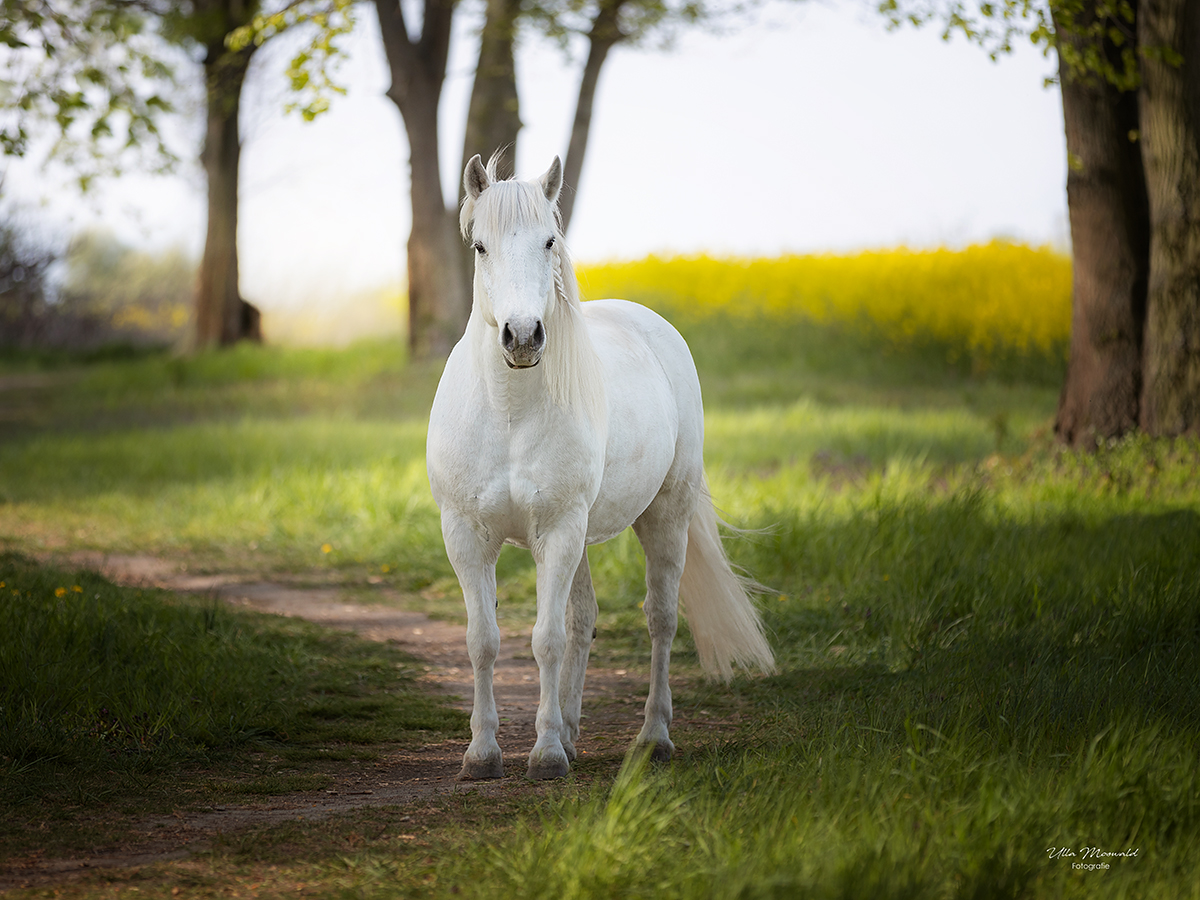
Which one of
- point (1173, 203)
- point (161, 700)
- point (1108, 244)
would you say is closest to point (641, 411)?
point (161, 700)

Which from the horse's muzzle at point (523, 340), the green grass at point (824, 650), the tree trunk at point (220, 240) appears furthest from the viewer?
the tree trunk at point (220, 240)

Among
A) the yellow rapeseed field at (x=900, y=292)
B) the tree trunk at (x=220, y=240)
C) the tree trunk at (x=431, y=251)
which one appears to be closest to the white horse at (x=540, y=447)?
the tree trunk at (x=431, y=251)

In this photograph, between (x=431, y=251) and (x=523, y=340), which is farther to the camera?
(x=431, y=251)

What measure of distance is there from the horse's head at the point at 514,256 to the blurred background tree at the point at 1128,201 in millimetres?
5069

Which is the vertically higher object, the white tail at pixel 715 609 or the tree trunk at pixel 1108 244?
the tree trunk at pixel 1108 244

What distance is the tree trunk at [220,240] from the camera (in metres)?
19.2

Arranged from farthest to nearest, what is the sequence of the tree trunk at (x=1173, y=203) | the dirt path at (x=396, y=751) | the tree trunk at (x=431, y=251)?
the tree trunk at (x=431, y=251) → the tree trunk at (x=1173, y=203) → the dirt path at (x=396, y=751)

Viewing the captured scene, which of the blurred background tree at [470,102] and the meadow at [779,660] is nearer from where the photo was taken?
the meadow at [779,660]

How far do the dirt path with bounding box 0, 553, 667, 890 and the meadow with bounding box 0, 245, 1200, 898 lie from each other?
0.21m

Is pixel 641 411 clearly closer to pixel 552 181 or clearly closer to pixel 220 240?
pixel 552 181

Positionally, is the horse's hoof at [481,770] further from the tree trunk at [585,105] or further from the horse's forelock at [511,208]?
the tree trunk at [585,105]

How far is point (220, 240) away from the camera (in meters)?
19.3

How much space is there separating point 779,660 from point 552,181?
8.68ft

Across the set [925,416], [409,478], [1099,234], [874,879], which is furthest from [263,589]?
[925,416]
